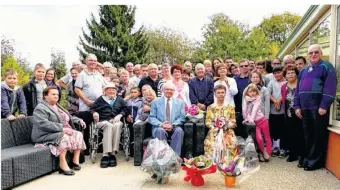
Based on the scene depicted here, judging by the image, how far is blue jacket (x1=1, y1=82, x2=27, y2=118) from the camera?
15.1 feet

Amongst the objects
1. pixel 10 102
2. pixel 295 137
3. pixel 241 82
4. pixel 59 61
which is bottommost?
pixel 295 137

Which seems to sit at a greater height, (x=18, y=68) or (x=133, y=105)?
(x=18, y=68)

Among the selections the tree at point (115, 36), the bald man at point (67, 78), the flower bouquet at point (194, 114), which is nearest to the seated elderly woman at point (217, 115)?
the flower bouquet at point (194, 114)

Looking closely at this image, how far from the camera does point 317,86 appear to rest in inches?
175

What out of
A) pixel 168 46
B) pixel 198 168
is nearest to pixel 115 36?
pixel 168 46

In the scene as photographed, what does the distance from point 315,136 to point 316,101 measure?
1.42ft

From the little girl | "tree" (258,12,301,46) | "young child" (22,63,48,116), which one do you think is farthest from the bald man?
"tree" (258,12,301,46)

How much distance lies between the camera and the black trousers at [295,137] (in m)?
4.97

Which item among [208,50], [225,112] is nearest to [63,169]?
[225,112]

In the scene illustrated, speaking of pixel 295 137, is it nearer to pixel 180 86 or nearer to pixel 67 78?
pixel 180 86

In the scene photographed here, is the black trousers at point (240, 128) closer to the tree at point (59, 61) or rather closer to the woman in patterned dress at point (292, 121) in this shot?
the woman in patterned dress at point (292, 121)

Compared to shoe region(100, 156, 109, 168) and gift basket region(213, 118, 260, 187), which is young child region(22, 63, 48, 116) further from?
gift basket region(213, 118, 260, 187)

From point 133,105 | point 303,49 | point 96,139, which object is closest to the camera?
point 96,139

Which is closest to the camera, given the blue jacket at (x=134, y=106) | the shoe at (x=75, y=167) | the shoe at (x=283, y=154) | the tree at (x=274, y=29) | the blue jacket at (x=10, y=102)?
the blue jacket at (x=10, y=102)
